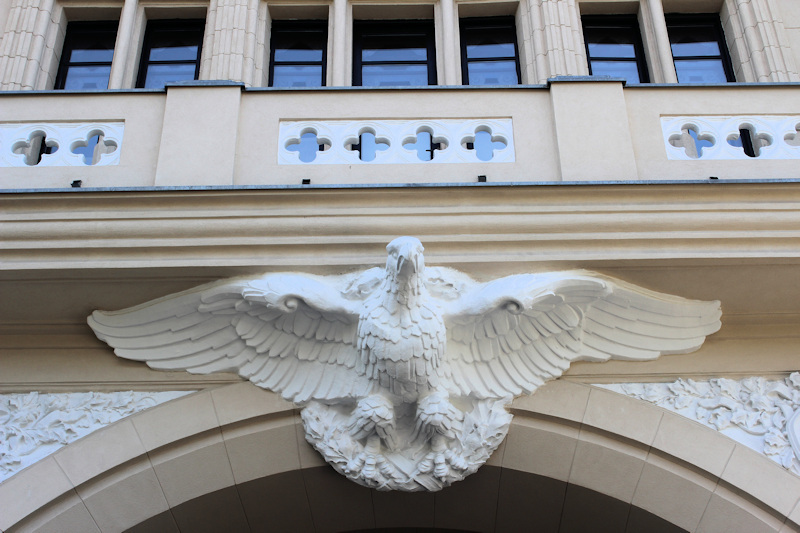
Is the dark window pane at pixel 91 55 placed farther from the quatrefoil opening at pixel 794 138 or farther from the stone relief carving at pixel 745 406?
the quatrefoil opening at pixel 794 138

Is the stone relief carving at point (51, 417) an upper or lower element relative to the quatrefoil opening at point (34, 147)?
lower

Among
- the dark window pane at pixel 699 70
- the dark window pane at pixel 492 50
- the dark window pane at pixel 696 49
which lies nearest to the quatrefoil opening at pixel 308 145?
the dark window pane at pixel 492 50

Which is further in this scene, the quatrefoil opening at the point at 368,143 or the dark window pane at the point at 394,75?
the dark window pane at the point at 394,75

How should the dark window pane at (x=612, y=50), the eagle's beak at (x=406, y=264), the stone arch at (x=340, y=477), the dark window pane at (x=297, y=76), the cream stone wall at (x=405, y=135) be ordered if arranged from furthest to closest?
the dark window pane at (x=612, y=50), the dark window pane at (x=297, y=76), the cream stone wall at (x=405, y=135), the stone arch at (x=340, y=477), the eagle's beak at (x=406, y=264)

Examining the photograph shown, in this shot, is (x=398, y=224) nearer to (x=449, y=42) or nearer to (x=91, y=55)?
(x=449, y=42)

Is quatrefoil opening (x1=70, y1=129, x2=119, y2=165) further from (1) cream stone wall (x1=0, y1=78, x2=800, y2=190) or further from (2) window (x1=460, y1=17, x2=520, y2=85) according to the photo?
(2) window (x1=460, y1=17, x2=520, y2=85)

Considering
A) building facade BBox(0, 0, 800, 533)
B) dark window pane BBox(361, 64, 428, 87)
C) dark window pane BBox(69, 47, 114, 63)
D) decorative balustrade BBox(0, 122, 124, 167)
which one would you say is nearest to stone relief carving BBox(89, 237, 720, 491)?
building facade BBox(0, 0, 800, 533)

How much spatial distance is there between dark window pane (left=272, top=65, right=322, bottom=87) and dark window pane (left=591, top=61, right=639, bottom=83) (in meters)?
2.46

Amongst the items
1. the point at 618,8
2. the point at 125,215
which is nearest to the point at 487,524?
the point at 125,215

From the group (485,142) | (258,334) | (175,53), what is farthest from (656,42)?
(258,334)

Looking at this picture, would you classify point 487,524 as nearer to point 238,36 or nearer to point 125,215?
point 125,215

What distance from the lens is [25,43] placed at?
8.21 meters

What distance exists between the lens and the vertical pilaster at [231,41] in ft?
26.2

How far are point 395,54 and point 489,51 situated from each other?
85 centimetres
